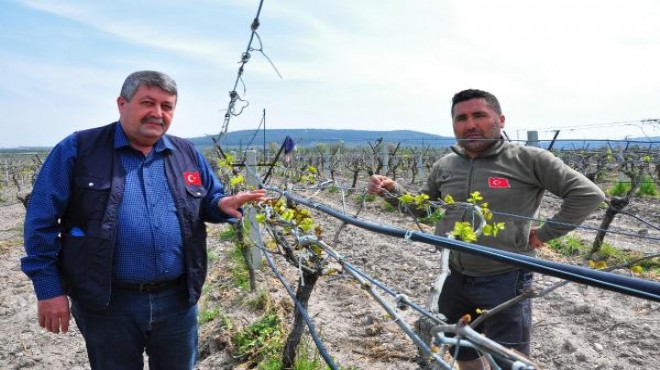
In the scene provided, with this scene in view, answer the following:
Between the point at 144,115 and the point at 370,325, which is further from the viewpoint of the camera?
the point at 370,325

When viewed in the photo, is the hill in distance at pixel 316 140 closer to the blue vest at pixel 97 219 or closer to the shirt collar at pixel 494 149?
the shirt collar at pixel 494 149

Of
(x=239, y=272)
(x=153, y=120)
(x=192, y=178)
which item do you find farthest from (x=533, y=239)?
(x=239, y=272)

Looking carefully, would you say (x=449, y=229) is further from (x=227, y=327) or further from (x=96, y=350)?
(x=227, y=327)

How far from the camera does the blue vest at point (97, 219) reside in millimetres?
2027

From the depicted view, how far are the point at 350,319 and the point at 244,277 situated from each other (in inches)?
55.5

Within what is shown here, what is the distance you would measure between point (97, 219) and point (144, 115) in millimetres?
496

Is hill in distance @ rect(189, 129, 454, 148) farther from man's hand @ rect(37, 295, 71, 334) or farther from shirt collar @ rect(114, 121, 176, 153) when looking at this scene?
man's hand @ rect(37, 295, 71, 334)

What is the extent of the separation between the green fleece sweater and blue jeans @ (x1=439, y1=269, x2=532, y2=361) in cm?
5

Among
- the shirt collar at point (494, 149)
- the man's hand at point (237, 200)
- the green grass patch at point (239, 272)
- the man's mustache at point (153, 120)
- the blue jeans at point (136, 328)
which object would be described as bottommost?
the green grass patch at point (239, 272)

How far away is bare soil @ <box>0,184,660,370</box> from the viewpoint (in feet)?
12.4

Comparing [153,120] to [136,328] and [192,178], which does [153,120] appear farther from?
[136,328]

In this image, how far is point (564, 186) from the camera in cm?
222

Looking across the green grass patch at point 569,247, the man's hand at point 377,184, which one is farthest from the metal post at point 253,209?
the green grass patch at point 569,247

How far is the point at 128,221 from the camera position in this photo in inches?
83.0
